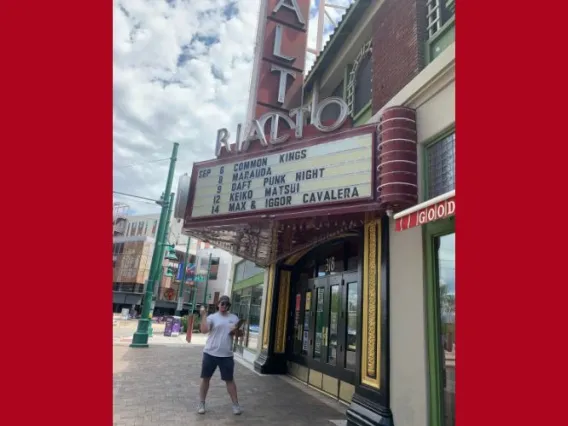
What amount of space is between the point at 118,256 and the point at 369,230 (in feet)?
172

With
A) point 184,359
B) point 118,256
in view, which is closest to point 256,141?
point 184,359

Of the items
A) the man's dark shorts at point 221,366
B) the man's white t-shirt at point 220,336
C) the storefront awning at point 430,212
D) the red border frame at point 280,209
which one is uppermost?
the red border frame at point 280,209

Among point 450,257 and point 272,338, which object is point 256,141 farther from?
point 272,338

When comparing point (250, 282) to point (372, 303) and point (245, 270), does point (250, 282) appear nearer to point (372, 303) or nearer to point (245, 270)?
point (245, 270)

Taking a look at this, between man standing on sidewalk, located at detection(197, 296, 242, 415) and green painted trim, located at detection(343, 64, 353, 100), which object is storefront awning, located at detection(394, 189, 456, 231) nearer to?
man standing on sidewalk, located at detection(197, 296, 242, 415)

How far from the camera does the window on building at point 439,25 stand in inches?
219

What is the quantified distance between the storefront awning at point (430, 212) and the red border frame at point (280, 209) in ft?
2.57

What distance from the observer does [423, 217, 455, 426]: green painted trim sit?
182 inches

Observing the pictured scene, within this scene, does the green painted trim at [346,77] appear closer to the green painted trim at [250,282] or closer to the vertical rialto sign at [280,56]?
the vertical rialto sign at [280,56]

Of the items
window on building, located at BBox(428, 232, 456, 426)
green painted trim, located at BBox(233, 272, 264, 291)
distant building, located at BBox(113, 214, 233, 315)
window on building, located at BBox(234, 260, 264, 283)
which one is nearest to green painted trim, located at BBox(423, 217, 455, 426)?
window on building, located at BBox(428, 232, 456, 426)

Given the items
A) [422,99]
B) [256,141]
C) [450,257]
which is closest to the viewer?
[450,257]

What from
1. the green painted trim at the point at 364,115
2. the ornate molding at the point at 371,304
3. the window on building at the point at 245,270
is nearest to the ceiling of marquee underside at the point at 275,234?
the ornate molding at the point at 371,304

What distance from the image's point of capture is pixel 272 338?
33.8ft

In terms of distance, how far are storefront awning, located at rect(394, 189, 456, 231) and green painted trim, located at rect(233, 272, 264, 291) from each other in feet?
28.0
